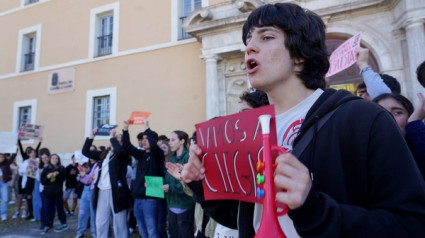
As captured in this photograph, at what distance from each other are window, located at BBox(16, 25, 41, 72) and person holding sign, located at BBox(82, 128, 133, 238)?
39.4 ft

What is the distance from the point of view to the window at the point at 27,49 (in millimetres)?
15844

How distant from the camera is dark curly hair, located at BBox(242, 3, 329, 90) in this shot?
1.44 metres

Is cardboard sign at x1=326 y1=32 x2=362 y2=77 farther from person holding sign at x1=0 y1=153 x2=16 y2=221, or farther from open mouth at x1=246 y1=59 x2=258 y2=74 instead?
person holding sign at x1=0 y1=153 x2=16 y2=221

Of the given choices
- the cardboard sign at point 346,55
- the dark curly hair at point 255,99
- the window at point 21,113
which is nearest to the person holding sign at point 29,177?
the window at point 21,113

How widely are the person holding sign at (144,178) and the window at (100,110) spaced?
8.03 m

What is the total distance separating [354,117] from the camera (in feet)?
3.66

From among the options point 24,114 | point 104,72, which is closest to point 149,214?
point 104,72

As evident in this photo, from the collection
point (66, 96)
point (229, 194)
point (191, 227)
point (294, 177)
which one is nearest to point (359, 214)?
point (294, 177)

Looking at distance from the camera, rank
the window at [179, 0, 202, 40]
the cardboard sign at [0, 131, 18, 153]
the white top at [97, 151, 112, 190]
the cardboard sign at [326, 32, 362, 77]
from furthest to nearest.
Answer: the window at [179, 0, 202, 40]
the cardboard sign at [0, 131, 18, 153]
the white top at [97, 151, 112, 190]
the cardboard sign at [326, 32, 362, 77]

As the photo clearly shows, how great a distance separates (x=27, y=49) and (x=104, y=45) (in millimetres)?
5179

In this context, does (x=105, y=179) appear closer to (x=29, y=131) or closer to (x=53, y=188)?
(x=53, y=188)

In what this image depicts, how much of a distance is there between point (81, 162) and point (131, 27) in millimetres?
6285

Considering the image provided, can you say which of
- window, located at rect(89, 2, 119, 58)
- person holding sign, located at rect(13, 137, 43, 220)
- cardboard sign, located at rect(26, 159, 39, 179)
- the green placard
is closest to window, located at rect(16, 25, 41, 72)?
window, located at rect(89, 2, 119, 58)

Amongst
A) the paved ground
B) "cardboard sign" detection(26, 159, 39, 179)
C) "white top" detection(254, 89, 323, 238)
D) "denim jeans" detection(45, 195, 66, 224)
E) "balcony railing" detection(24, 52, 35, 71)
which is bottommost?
the paved ground
